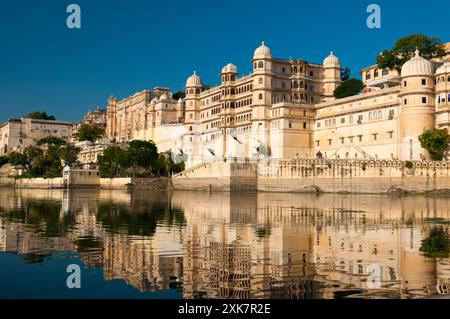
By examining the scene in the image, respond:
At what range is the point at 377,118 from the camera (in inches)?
2576

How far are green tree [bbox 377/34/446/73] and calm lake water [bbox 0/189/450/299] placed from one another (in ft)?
156

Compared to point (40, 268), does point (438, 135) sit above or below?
above

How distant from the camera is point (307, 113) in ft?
249

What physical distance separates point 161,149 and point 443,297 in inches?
3779

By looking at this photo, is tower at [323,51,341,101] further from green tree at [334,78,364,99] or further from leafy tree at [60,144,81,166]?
leafy tree at [60,144,81,166]

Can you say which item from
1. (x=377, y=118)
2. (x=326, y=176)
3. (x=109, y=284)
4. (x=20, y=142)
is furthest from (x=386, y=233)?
(x=20, y=142)

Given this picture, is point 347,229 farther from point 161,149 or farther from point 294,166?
point 161,149

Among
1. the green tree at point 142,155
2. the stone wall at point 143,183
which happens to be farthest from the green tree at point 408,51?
the green tree at point 142,155

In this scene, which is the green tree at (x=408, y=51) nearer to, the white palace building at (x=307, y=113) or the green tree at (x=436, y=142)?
the white palace building at (x=307, y=113)

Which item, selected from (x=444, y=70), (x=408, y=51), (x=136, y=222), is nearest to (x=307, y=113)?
(x=408, y=51)

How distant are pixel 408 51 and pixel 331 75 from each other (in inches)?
611

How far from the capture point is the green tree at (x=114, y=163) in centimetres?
8381

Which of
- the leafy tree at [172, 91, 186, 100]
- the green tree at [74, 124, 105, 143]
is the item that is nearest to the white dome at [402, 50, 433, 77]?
the leafy tree at [172, 91, 186, 100]
